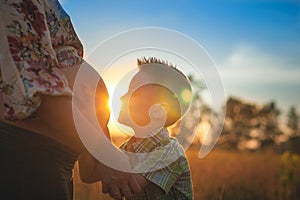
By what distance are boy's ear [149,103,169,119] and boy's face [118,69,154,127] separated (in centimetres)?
2

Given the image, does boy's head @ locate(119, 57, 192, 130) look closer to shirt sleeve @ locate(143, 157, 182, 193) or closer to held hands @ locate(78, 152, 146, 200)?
shirt sleeve @ locate(143, 157, 182, 193)

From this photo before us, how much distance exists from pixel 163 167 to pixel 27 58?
82cm

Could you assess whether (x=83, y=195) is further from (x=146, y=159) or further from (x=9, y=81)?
(x=9, y=81)

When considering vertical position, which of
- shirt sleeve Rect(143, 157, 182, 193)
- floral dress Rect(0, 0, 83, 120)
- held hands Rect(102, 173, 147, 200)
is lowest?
held hands Rect(102, 173, 147, 200)

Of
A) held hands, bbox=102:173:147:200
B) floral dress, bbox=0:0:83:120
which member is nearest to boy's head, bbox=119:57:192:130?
held hands, bbox=102:173:147:200

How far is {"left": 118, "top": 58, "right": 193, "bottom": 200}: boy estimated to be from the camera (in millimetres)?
2012

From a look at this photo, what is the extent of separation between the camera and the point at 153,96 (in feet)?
7.07

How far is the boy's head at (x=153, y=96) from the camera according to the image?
84.7 inches

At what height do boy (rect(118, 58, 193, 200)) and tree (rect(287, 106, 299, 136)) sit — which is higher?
→ tree (rect(287, 106, 299, 136))

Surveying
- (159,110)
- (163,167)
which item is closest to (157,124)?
(159,110)

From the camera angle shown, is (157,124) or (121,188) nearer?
(121,188)

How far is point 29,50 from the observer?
1458mm

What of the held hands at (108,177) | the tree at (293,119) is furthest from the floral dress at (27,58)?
the tree at (293,119)

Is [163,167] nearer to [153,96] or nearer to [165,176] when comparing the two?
[165,176]
